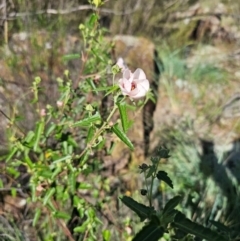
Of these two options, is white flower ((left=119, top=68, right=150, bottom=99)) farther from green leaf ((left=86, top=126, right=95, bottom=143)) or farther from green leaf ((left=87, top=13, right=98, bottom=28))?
green leaf ((left=87, top=13, right=98, bottom=28))

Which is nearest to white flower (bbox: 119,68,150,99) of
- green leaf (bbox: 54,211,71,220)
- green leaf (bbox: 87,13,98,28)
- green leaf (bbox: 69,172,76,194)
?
green leaf (bbox: 87,13,98,28)

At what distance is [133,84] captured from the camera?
1.57 metres

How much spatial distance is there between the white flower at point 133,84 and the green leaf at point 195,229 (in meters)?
0.38

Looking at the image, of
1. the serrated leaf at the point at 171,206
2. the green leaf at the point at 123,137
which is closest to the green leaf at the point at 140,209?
the serrated leaf at the point at 171,206

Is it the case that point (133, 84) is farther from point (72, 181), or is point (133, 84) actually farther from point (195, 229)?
point (72, 181)

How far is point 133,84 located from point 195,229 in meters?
0.47

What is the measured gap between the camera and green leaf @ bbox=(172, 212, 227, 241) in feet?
4.46

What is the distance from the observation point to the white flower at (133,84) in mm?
1536

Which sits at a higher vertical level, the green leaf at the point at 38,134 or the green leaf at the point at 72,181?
the green leaf at the point at 38,134

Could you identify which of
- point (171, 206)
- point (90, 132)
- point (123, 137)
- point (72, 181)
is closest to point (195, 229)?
point (171, 206)

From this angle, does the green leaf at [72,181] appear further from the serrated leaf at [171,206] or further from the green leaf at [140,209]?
the serrated leaf at [171,206]

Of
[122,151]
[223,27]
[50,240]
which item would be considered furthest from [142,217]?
[223,27]

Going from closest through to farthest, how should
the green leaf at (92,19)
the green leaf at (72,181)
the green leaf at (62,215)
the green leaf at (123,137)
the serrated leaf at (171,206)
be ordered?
the serrated leaf at (171,206) < the green leaf at (123,137) < the green leaf at (92,19) < the green leaf at (72,181) < the green leaf at (62,215)

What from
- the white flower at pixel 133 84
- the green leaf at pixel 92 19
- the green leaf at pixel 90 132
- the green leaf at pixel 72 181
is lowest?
the green leaf at pixel 72 181
